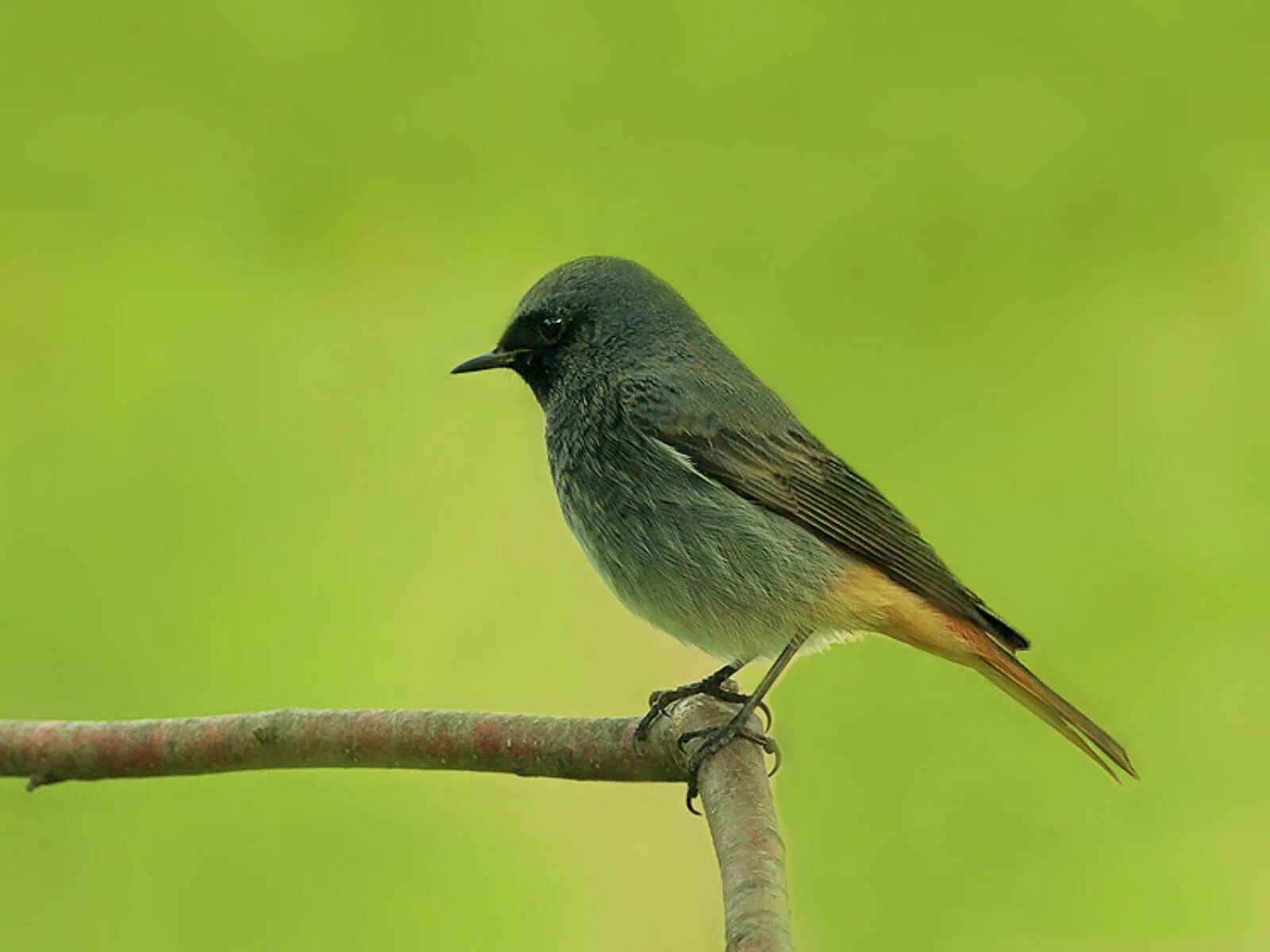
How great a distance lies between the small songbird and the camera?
3.66m

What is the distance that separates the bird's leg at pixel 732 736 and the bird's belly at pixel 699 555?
0.15 meters

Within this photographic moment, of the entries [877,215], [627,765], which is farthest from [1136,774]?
[877,215]

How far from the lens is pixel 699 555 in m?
3.66

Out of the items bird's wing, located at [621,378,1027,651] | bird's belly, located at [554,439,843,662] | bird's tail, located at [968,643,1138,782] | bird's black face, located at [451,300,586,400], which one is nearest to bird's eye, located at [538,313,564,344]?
bird's black face, located at [451,300,586,400]

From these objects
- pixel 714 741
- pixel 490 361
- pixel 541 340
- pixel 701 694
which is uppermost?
pixel 541 340

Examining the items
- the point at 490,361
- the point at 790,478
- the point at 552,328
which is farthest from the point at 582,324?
the point at 790,478

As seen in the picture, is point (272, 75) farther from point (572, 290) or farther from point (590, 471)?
point (590, 471)

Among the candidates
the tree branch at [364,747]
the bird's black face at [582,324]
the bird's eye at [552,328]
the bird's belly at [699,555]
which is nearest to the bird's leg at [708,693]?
the bird's belly at [699,555]

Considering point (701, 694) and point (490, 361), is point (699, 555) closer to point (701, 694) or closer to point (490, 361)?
point (701, 694)

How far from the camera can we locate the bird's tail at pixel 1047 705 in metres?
3.34

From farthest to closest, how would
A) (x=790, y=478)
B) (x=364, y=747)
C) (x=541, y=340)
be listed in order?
(x=541, y=340) < (x=790, y=478) < (x=364, y=747)

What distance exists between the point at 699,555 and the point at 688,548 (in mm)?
29

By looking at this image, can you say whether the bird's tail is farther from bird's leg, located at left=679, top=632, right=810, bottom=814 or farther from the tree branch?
the tree branch

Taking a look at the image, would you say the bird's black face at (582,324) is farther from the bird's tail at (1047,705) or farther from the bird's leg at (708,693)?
the bird's tail at (1047,705)
